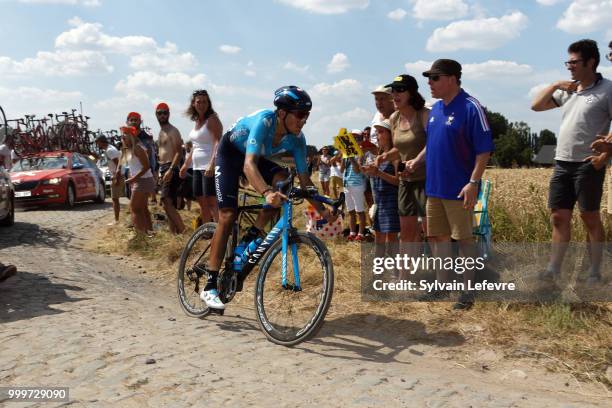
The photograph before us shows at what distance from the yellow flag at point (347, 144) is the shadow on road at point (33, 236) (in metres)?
6.07

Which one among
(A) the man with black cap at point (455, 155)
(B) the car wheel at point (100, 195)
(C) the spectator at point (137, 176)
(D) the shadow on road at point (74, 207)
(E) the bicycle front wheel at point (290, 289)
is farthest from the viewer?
(B) the car wheel at point (100, 195)

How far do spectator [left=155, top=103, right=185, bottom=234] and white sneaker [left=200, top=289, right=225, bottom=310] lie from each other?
4031mm

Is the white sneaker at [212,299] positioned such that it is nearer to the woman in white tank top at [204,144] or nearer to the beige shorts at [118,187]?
the woman in white tank top at [204,144]

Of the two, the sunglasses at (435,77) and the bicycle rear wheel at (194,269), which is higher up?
the sunglasses at (435,77)

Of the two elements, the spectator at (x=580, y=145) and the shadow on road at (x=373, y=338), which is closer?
the shadow on road at (x=373, y=338)

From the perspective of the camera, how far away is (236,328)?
16.9ft

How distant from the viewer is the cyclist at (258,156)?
4.80 meters

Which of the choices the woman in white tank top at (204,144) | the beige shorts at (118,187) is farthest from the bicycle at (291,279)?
the beige shorts at (118,187)

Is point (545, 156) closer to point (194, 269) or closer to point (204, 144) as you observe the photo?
point (204, 144)

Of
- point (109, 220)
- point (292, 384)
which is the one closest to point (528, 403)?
point (292, 384)

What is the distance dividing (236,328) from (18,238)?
6611mm

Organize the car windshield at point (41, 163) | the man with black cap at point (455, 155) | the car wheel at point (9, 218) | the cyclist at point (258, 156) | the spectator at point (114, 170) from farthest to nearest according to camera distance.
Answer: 1. the car windshield at point (41, 163)
2. the car wheel at point (9, 218)
3. the spectator at point (114, 170)
4. the man with black cap at point (455, 155)
5. the cyclist at point (258, 156)

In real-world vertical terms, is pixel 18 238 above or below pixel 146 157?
below

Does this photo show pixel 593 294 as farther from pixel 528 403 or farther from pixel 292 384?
pixel 292 384
